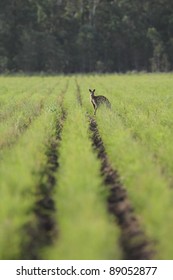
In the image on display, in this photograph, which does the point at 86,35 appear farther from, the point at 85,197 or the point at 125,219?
the point at 85,197

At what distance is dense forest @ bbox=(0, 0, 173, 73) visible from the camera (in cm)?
7488

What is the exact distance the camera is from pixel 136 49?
81188mm

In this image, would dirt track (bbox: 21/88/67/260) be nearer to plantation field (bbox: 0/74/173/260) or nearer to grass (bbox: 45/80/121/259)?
plantation field (bbox: 0/74/173/260)

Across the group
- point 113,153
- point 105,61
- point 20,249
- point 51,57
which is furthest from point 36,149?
point 105,61

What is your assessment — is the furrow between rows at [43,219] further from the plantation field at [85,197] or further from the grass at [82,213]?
the grass at [82,213]

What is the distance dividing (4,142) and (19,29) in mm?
68323

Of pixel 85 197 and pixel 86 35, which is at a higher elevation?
pixel 86 35

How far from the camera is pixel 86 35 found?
78.5 m

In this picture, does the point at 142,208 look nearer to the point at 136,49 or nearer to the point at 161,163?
the point at 161,163

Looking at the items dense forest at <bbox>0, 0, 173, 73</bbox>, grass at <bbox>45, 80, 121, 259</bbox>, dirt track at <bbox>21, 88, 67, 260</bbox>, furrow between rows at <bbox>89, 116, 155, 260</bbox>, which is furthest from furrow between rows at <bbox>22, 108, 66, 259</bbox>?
dense forest at <bbox>0, 0, 173, 73</bbox>

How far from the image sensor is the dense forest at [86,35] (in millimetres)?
74875

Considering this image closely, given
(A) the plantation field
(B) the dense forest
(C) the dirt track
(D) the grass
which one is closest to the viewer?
(D) the grass

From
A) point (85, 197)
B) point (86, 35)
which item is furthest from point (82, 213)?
point (86, 35)

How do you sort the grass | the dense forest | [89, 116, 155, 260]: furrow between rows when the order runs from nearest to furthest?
the grass
[89, 116, 155, 260]: furrow between rows
the dense forest
